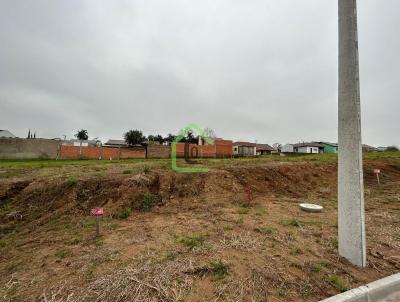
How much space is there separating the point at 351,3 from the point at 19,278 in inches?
217

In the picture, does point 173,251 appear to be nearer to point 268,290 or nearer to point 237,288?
point 237,288

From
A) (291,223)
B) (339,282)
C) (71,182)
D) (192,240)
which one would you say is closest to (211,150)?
(71,182)

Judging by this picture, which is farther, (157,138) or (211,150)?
(157,138)

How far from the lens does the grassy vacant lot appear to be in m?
2.32

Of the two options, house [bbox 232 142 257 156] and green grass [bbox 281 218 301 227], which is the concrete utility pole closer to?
green grass [bbox 281 218 301 227]

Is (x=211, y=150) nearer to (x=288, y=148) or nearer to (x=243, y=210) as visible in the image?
(x=243, y=210)

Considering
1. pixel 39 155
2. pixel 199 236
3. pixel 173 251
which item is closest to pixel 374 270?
pixel 199 236

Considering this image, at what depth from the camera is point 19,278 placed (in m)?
2.57

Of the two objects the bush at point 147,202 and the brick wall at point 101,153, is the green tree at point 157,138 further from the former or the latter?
the bush at point 147,202

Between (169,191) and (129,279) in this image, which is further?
(169,191)

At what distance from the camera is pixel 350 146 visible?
2809mm

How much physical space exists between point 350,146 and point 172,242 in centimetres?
290

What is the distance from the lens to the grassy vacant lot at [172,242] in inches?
91.4

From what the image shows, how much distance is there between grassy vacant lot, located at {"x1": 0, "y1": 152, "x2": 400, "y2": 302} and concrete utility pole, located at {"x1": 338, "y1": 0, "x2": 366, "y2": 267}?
1.07 feet
